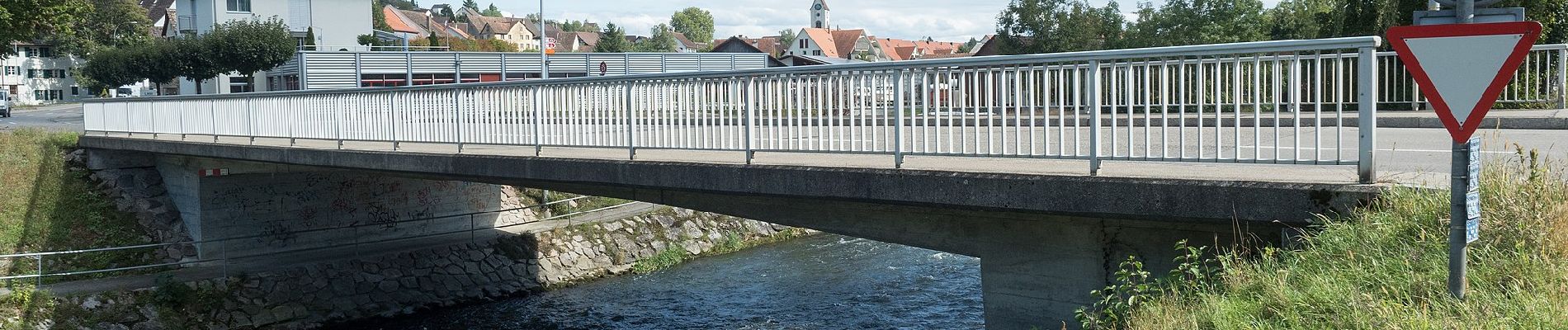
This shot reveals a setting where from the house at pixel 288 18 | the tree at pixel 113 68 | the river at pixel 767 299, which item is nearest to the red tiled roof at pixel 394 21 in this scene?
the house at pixel 288 18

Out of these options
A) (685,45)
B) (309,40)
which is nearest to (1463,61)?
(309,40)

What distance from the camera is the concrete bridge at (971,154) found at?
21.3 ft

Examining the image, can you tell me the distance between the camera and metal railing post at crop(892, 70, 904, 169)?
26.2 ft

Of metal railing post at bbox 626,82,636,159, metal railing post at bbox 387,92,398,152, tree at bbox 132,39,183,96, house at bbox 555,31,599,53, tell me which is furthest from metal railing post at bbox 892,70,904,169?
house at bbox 555,31,599,53

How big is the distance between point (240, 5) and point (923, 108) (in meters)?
59.4

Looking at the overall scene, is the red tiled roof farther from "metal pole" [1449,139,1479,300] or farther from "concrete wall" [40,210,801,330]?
"metal pole" [1449,139,1479,300]

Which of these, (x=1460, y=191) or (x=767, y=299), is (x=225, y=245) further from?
(x=1460, y=191)

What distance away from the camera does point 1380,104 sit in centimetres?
1529

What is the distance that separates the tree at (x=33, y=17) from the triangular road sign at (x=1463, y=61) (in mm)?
30579

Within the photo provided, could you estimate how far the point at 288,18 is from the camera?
62.7 metres

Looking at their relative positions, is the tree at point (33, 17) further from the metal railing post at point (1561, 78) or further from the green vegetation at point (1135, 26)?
the green vegetation at point (1135, 26)

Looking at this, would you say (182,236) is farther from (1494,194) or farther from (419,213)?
(1494,194)

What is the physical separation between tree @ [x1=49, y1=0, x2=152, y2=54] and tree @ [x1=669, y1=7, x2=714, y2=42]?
350 ft

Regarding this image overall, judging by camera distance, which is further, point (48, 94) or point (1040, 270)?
point (48, 94)
